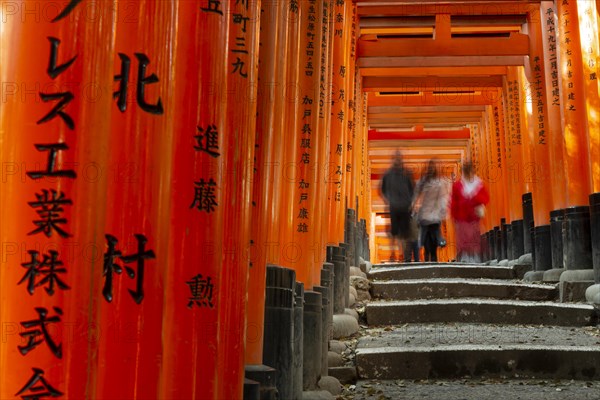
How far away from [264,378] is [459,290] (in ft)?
16.5

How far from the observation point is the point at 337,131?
24.8 ft

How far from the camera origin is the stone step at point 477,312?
259 inches

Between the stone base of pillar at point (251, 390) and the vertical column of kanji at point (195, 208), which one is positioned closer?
the vertical column of kanji at point (195, 208)

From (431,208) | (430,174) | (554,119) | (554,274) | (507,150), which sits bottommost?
(554,274)

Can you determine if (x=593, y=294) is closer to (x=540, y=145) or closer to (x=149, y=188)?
(x=540, y=145)

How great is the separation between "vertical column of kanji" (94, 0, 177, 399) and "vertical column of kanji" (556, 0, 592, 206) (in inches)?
259

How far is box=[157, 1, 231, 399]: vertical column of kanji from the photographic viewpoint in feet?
8.08

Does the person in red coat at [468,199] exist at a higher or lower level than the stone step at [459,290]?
higher

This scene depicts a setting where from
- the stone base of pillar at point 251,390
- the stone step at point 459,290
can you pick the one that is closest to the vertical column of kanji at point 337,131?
the stone step at point 459,290

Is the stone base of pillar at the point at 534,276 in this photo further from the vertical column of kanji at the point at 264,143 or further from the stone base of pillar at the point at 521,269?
the vertical column of kanji at the point at 264,143

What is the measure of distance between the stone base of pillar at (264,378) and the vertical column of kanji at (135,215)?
1072mm

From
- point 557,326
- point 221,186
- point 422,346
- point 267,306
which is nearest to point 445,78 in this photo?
point 557,326

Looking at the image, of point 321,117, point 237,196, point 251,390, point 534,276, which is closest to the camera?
point 237,196

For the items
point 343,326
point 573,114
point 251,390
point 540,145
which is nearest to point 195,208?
point 251,390
